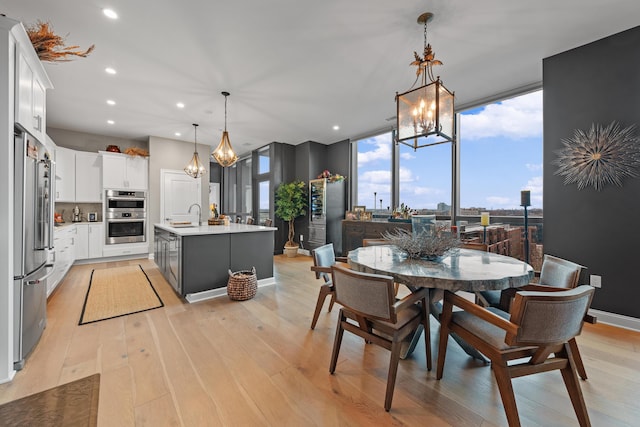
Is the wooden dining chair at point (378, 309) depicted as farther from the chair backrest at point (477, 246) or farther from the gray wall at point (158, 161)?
the gray wall at point (158, 161)

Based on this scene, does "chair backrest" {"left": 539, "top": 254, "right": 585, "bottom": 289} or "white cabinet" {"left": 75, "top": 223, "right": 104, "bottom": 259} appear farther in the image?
"white cabinet" {"left": 75, "top": 223, "right": 104, "bottom": 259}

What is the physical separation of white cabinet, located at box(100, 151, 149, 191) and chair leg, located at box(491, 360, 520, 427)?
270 inches

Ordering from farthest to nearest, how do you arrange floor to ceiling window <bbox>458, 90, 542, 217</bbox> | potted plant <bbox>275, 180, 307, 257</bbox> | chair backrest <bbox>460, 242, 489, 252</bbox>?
potted plant <bbox>275, 180, 307, 257</bbox> → floor to ceiling window <bbox>458, 90, 542, 217</bbox> → chair backrest <bbox>460, 242, 489, 252</bbox>

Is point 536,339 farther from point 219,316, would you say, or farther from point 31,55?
point 31,55

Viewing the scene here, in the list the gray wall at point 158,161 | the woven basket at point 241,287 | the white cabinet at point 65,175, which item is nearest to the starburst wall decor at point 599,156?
the woven basket at point 241,287

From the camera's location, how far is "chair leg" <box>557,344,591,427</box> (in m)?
1.32

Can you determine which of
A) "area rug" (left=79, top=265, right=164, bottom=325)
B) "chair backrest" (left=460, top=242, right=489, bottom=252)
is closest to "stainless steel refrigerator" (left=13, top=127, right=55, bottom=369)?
"area rug" (left=79, top=265, right=164, bottom=325)

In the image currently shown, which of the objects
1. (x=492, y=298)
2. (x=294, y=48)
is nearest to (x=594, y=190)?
(x=492, y=298)

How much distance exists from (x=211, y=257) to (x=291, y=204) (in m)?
3.11

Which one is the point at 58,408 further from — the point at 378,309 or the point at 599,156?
the point at 599,156

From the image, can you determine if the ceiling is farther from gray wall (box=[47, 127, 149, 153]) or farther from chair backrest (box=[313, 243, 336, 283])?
chair backrest (box=[313, 243, 336, 283])

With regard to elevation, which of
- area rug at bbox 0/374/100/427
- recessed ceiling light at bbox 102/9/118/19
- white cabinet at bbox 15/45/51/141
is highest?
recessed ceiling light at bbox 102/9/118/19

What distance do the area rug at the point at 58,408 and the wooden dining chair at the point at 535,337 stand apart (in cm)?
214

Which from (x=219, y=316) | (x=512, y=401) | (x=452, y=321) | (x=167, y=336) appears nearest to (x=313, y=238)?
(x=219, y=316)
